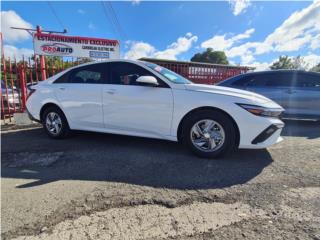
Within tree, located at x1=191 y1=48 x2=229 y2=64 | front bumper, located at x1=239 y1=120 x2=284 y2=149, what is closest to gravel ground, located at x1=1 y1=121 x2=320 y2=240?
front bumper, located at x1=239 y1=120 x2=284 y2=149

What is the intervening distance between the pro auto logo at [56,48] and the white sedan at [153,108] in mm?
3599

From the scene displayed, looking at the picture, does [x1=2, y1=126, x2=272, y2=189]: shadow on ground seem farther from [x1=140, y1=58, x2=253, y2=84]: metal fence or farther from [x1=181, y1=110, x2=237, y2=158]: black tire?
[x1=140, y1=58, x2=253, y2=84]: metal fence

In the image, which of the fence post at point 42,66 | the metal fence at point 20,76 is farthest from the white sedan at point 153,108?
the fence post at point 42,66

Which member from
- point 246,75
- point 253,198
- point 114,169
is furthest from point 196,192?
point 246,75

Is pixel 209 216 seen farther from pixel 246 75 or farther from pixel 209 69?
pixel 209 69

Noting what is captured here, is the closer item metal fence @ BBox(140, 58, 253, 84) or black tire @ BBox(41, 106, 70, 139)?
black tire @ BBox(41, 106, 70, 139)

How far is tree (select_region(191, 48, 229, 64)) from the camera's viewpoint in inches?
2358

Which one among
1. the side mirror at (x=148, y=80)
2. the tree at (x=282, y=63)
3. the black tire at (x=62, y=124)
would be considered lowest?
the black tire at (x=62, y=124)

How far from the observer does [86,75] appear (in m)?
4.76

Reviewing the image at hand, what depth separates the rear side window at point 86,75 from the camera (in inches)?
180

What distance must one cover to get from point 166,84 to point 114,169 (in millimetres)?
1544

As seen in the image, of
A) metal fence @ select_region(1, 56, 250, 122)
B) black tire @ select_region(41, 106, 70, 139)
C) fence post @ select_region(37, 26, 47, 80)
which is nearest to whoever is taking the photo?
black tire @ select_region(41, 106, 70, 139)

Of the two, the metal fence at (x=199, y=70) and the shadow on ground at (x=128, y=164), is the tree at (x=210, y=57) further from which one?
the shadow on ground at (x=128, y=164)

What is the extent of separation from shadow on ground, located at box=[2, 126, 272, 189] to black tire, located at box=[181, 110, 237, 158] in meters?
0.13
